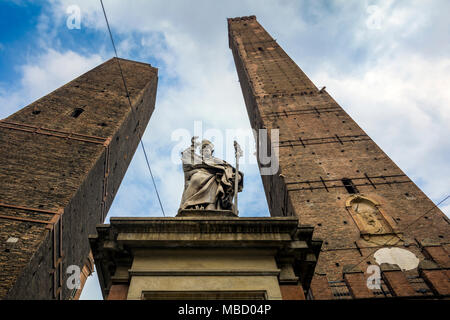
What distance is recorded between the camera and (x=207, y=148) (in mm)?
6188

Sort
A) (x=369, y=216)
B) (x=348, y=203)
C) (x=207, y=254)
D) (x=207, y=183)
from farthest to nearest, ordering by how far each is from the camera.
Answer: (x=348, y=203) < (x=369, y=216) < (x=207, y=183) < (x=207, y=254)

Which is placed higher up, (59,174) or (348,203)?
(59,174)

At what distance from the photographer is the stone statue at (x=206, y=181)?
4.85 metres

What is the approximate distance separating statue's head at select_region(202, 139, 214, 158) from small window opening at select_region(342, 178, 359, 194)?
6.47 metres

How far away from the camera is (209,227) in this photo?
12.8 ft

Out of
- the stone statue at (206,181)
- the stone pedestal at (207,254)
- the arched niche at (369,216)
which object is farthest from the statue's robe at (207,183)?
the arched niche at (369,216)

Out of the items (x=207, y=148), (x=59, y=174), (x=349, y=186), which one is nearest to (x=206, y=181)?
(x=207, y=148)

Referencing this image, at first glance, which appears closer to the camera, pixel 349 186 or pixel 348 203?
pixel 348 203

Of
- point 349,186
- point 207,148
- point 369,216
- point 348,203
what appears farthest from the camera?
point 349,186

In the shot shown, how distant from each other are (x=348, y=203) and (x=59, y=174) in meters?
8.57

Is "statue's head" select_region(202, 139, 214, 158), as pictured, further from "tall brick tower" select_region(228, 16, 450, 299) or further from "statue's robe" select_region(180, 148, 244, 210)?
"tall brick tower" select_region(228, 16, 450, 299)

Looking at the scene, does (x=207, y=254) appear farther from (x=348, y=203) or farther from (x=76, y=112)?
(x=76, y=112)

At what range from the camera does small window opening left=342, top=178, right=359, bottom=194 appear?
437 inches

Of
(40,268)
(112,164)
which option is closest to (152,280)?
(40,268)
